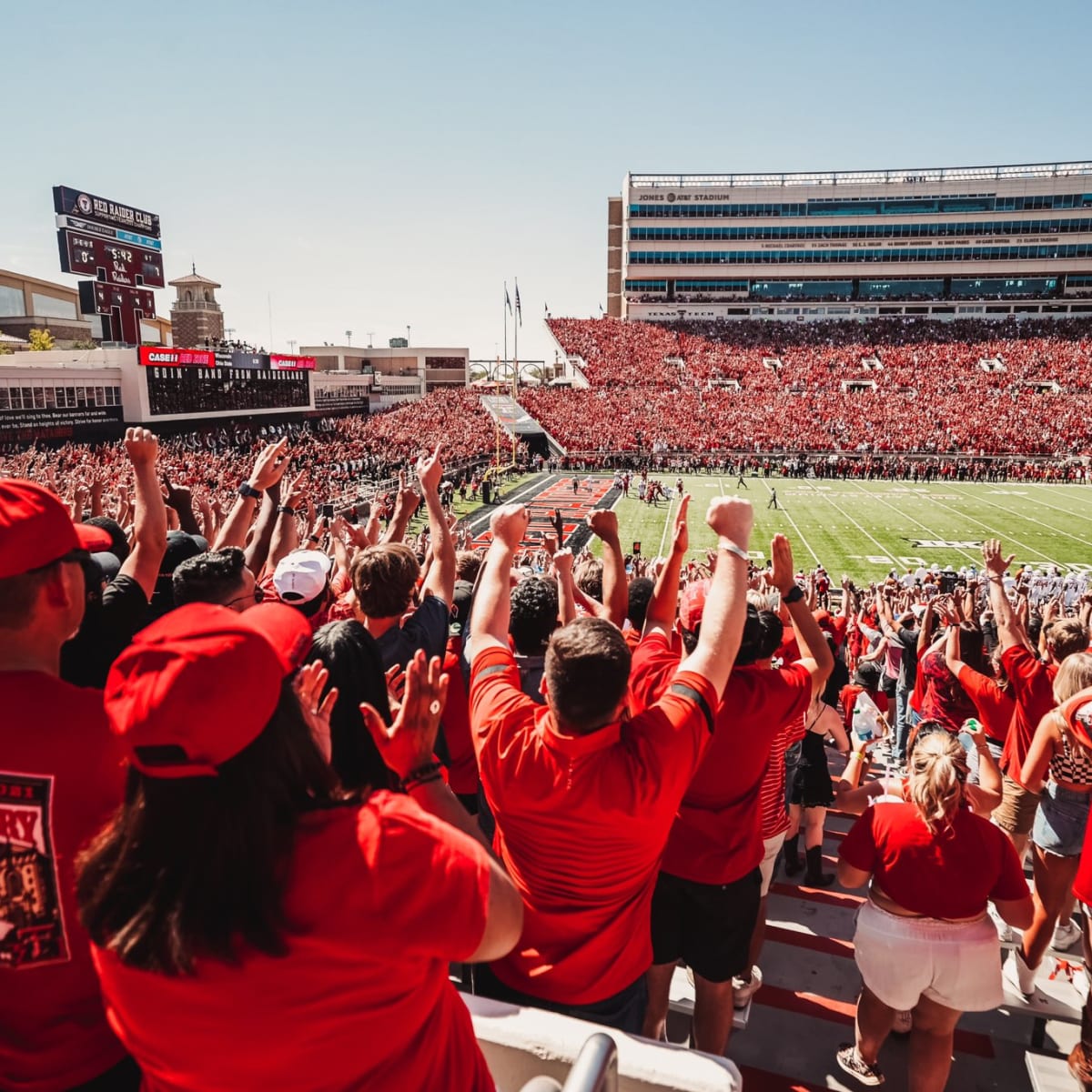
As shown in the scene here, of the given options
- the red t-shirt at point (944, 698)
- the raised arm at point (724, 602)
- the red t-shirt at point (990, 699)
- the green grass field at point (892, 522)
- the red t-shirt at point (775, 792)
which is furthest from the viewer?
the green grass field at point (892, 522)

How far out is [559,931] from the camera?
2223mm

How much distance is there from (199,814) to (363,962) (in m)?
0.38

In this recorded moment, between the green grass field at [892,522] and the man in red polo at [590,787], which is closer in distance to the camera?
the man in red polo at [590,787]

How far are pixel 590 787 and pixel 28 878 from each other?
1296 mm

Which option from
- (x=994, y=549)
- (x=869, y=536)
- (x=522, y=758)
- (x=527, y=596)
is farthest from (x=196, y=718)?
(x=869, y=536)

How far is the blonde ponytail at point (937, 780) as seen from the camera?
107 inches

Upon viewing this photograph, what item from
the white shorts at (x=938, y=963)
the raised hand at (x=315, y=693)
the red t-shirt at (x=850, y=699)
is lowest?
the red t-shirt at (x=850, y=699)

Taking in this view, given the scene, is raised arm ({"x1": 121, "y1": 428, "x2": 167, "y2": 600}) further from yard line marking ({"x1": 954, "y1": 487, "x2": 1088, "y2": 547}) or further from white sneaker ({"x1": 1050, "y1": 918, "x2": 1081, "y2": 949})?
yard line marking ({"x1": 954, "y1": 487, "x2": 1088, "y2": 547})

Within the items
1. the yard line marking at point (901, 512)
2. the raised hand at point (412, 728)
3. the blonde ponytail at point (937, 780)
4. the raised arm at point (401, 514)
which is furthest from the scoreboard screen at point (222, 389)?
the blonde ponytail at point (937, 780)

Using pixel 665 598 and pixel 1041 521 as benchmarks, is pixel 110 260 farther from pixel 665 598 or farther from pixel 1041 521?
pixel 665 598

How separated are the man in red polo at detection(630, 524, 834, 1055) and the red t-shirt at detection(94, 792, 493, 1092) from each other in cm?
158

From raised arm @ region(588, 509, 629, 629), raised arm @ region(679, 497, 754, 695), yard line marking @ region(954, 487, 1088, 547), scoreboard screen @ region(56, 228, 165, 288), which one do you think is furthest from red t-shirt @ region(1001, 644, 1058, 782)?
scoreboard screen @ region(56, 228, 165, 288)

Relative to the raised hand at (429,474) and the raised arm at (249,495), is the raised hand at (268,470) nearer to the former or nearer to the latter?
the raised arm at (249,495)

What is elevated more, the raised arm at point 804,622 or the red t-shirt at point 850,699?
the raised arm at point 804,622
